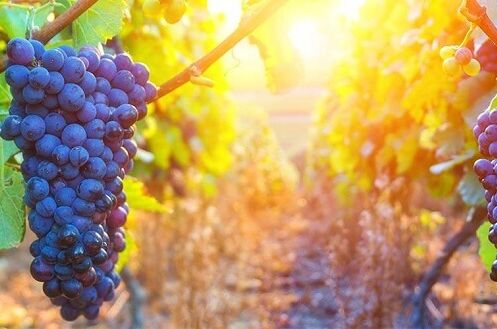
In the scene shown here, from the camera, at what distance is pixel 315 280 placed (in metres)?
5.77

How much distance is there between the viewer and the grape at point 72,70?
107 cm

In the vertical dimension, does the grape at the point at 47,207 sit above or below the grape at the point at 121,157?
below

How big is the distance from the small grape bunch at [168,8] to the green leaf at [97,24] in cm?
4

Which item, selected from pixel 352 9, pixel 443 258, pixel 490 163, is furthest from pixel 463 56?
pixel 352 9

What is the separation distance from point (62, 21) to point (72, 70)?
3.9 inches

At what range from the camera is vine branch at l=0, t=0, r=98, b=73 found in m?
1.10

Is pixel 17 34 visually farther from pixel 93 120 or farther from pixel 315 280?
pixel 315 280

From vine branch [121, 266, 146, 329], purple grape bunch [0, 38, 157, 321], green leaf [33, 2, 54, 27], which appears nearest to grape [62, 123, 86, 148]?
purple grape bunch [0, 38, 157, 321]

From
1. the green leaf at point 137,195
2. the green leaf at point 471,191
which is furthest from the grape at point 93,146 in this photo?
the green leaf at point 471,191

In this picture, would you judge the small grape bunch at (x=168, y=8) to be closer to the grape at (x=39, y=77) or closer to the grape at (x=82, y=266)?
the grape at (x=39, y=77)

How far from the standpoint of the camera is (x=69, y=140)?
1.09 m

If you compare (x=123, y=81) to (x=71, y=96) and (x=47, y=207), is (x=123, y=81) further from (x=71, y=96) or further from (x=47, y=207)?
(x=47, y=207)

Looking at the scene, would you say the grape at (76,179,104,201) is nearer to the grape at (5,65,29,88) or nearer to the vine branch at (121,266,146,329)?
the grape at (5,65,29,88)

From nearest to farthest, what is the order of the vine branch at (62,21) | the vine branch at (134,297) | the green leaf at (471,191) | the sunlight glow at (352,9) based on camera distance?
the vine branch at (62,21), the green leaf at (471,191), the vine branch at (134,297), the sunlight glow at (352,9)
